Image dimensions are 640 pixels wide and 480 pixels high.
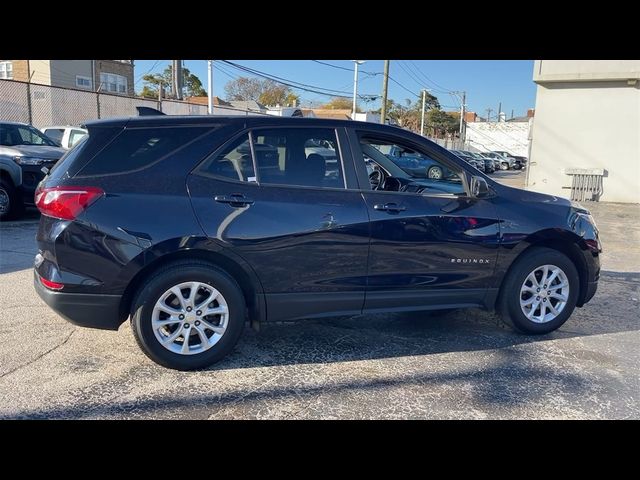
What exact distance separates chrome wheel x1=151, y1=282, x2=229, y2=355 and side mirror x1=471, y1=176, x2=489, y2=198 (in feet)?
7.24

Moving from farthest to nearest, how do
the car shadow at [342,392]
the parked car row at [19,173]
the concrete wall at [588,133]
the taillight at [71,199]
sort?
the concrete wall at [588,133]
the parked car row at [19,173]
the taillight at [71,199]
the car shadow at [342,392]

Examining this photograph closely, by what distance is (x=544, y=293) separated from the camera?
447 centimetres

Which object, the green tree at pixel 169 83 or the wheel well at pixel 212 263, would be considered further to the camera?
the green tree at pixel 169 83

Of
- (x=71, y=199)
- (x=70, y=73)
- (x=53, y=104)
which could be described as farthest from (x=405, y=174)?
(x=70, y=73)

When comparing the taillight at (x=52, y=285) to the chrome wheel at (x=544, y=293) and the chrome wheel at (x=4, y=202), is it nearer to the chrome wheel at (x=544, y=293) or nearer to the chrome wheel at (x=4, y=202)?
the chrome wheel at (x=544, y=293)

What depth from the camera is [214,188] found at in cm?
360

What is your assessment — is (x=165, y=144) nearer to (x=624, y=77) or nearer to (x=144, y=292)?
(x=144, y=292)

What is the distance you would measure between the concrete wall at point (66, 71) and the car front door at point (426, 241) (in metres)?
31.0

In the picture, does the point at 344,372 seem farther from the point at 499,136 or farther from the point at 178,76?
the point at 499,136

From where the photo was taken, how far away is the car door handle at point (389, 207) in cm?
389

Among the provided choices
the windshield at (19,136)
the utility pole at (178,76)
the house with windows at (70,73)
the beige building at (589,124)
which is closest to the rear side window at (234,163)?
the windshield at (19,136)

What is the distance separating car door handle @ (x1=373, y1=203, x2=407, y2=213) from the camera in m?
3.89

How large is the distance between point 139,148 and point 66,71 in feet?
105

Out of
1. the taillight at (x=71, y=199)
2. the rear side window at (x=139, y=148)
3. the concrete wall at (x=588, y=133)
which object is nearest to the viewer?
the taillight at (x=71, y=199)
